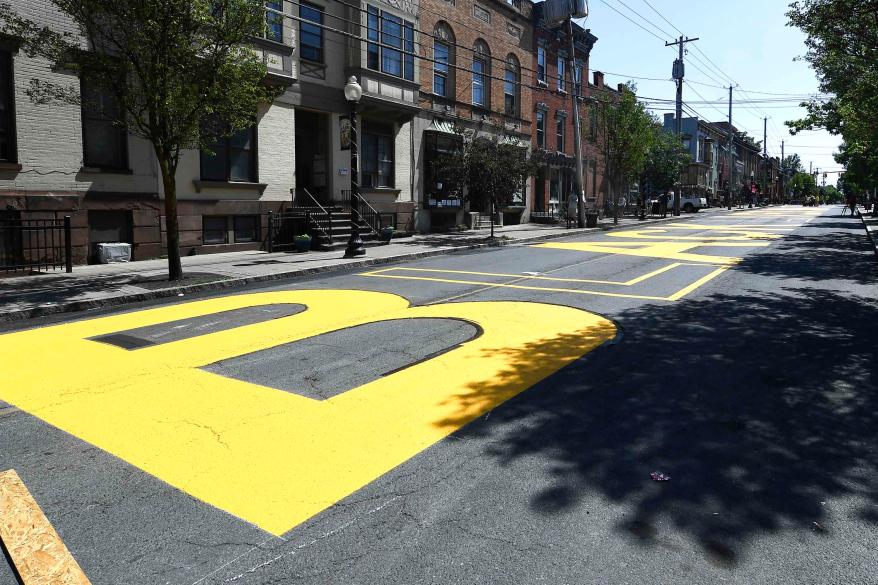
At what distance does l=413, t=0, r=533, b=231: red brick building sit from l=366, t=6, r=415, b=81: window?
132 cm

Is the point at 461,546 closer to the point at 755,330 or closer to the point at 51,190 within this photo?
the point at 755,330

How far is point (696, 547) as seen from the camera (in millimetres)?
3002

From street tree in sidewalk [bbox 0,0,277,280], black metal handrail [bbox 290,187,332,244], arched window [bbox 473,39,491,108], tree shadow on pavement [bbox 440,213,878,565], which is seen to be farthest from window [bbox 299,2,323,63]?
tree shadow on pavement [bbox 440,213,878,565]

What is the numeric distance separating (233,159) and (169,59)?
25.9ft

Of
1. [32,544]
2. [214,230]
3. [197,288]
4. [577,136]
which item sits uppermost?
[577,136]

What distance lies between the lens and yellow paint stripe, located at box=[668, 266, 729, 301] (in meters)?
10.3

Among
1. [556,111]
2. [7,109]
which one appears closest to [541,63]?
[556,111]

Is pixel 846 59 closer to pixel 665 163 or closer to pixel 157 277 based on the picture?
pixel 157 277

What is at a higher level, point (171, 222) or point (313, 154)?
point (313, 154)

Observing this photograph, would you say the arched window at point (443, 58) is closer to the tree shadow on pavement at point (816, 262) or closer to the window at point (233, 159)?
the window at point (233, 159)

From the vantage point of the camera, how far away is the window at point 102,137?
15.5 meters

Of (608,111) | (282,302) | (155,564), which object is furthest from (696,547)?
(608,111)

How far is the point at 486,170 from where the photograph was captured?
22406mm

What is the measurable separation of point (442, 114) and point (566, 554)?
88.6ft
